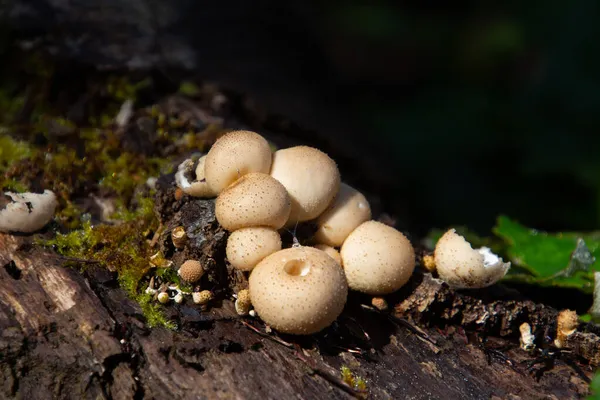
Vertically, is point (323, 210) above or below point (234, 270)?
above

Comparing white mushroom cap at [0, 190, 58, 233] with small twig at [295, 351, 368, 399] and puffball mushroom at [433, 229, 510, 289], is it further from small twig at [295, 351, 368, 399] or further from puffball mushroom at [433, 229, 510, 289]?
puffball mushroom at [433, 229, 510, 289]

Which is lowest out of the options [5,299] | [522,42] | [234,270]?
[5,299]

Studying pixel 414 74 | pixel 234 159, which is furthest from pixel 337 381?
pixel 414 74

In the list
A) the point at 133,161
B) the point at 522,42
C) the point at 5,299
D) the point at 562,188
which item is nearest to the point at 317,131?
the point at 133,161

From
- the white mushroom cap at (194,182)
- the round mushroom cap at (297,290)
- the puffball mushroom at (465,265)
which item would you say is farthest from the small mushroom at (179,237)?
the puffball mushroom at (465,265)

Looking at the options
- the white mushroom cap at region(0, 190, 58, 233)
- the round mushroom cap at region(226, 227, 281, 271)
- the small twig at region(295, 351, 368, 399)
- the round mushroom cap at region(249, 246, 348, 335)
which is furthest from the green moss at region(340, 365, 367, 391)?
the white mushroom cap at region(0, 190, 58, 233)

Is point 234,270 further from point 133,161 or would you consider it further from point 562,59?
point 562,59
